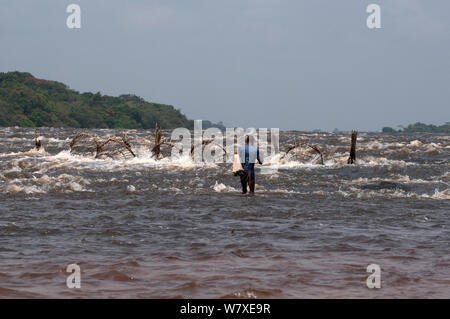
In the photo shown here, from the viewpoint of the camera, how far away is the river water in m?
7.20

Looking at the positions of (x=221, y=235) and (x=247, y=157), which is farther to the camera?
(x=247, y=157)

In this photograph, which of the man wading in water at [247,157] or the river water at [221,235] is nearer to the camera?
the river water at [221,235]

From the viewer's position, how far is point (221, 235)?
10.4m

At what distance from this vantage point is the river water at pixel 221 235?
23.6ft

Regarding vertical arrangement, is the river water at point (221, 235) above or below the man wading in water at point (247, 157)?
below

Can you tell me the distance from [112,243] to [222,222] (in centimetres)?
275

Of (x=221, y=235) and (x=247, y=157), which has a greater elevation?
(x=247, y=157)

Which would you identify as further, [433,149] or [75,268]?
[433,149]

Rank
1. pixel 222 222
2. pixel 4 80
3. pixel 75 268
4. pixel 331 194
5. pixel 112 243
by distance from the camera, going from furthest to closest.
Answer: pixel 4 80, pixel 331 194, pixel 222 222, pixel 112 243, pixel 75 268

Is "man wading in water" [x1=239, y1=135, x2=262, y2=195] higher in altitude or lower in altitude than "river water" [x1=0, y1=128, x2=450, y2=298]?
higher

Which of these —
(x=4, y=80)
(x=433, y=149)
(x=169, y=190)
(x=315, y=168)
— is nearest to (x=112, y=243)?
(x=169, y=190)

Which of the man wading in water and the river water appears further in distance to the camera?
the man wading in water

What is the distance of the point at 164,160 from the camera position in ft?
84.8

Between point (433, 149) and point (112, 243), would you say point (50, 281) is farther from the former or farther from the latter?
point (433, 149)
